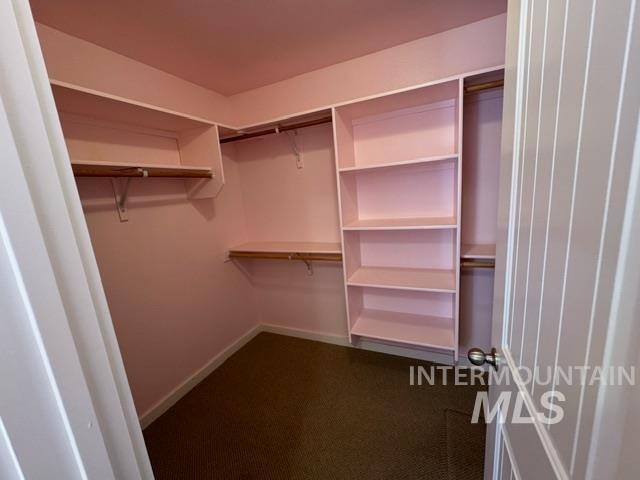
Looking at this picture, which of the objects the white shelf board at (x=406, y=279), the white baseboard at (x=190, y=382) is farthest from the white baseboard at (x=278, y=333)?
the white shelf board at (x=406, y=279)

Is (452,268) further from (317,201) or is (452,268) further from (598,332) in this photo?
(598,332)

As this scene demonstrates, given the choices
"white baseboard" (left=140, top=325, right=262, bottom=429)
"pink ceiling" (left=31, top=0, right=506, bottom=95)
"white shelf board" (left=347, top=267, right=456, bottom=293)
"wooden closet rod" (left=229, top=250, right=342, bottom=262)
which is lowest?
"white baseboard" (left=140, top=325, right=262, bottom=429)

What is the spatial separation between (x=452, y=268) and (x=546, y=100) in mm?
1658

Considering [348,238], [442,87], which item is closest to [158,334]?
[348,238]

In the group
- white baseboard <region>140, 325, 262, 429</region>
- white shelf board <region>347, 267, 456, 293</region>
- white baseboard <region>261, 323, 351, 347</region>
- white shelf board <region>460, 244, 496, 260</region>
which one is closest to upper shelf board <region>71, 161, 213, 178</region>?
white shelf board <region>347, 267, 456, 293</region>

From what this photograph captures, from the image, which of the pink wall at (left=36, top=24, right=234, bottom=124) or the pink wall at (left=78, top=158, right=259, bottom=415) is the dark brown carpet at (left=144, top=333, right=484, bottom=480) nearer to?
the pink wall at (left=78, top=158, right=259, bottom=415)

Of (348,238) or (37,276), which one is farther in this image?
(348,238)

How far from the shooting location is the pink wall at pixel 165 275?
1701 millimetres

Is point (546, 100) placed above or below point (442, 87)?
below

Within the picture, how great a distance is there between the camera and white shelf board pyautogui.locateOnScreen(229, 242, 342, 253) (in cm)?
221

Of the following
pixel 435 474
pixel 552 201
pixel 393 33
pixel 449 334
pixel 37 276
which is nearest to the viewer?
pixel 37 276

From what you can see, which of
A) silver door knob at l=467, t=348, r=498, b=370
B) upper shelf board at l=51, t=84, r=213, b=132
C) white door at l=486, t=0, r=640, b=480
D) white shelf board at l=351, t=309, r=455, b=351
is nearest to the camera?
white door at l=486, t=0, r=640, b=480

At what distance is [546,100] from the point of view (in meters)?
0.51

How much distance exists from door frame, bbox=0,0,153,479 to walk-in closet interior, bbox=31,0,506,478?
1203 millimetres
